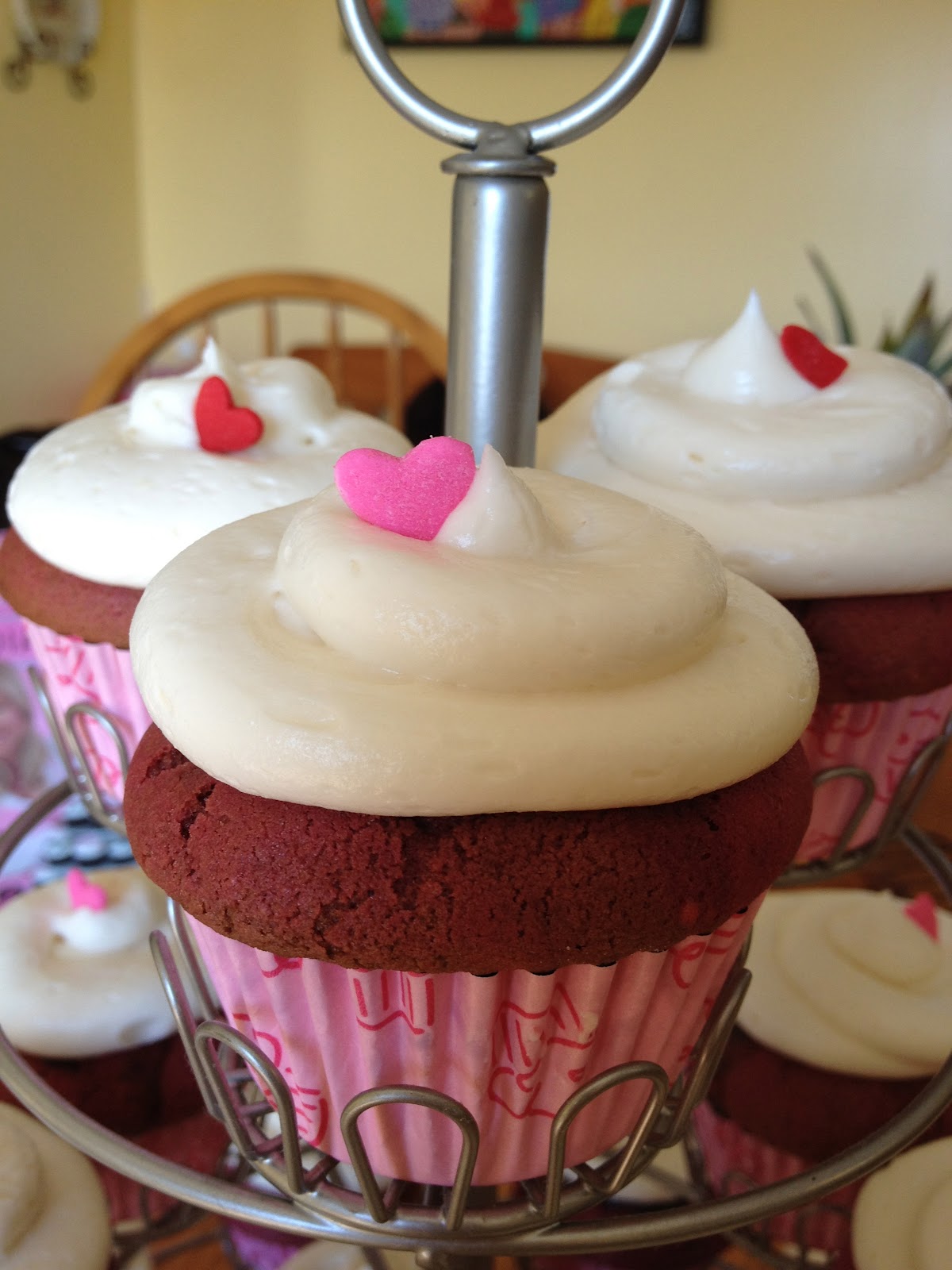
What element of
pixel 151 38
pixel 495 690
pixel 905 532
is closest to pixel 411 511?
pixel 495 690

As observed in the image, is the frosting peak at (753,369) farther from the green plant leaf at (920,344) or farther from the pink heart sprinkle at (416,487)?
the green plant leaf at (920,344)

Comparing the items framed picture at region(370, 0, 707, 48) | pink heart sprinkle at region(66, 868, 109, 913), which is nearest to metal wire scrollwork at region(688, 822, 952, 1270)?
pink heart sprinkle at region(66, 868, 109, 913)

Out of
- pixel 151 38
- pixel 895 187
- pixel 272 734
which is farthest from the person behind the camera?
pixel 151 38

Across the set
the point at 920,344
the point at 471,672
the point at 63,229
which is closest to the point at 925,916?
the point at 471,672

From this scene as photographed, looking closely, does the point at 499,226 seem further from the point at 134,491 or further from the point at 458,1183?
the point at 458,1183

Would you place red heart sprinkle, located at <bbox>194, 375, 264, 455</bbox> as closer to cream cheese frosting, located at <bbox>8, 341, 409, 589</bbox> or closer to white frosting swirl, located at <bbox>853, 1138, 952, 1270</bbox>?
cream cheese frosting, located at <bbox>8, 341, 409, 589</bbox>

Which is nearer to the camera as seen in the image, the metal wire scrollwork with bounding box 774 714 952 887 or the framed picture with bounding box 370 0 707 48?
the metal wire scrollwork with bounding box 774 714 952 887

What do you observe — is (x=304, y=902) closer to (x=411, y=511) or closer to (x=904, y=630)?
(x=411, y=511)
